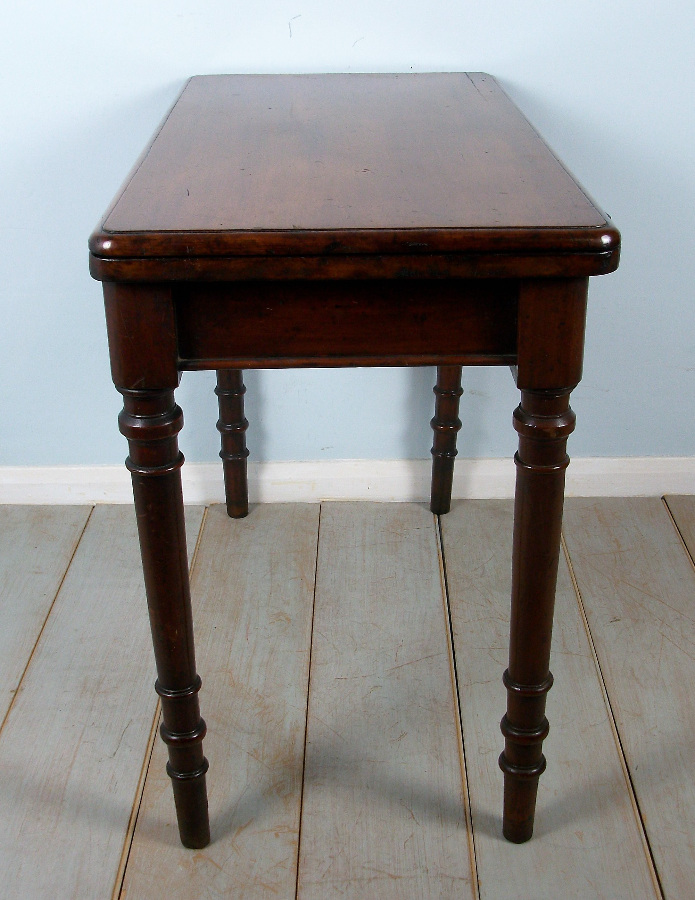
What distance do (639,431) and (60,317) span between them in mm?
1045

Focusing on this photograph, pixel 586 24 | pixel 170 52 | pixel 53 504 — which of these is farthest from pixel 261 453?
pixel 586 24

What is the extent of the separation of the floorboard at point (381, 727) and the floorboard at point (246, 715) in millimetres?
26

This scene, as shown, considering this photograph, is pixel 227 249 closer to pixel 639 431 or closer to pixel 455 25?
pixel 455 25

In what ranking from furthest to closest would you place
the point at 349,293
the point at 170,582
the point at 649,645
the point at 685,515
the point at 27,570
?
the point at 685,515 → the point at 27,570 → the point at 649,645 → the point at 170,582 → the point at 349,293

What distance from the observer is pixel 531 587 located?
3.19 ft

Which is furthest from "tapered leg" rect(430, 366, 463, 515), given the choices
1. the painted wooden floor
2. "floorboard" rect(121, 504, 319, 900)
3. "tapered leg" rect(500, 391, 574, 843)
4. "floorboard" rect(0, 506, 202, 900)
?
"tapered leg" rect(500, 391, 574, 843)

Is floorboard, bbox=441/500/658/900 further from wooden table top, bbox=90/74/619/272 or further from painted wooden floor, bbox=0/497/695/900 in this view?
wooden table top, bbox=90/74/619/272

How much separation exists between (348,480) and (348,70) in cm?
70

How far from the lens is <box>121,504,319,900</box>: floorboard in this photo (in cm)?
109

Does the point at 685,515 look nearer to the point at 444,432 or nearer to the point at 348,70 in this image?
the point at 444,432

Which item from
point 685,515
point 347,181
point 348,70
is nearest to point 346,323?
point 347,181

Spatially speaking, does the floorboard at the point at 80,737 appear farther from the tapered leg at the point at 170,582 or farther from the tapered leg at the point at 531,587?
the tapered leg at the point at 531,587

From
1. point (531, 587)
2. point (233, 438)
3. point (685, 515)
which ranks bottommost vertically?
point (685, 515)

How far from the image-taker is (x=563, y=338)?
852 mm
